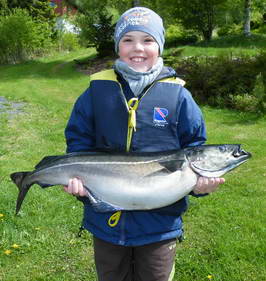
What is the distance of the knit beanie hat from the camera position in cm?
298

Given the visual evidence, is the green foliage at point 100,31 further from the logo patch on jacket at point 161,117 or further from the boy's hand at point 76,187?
the boy's hand at point 76,187

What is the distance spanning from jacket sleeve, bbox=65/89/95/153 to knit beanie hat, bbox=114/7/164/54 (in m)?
0.57

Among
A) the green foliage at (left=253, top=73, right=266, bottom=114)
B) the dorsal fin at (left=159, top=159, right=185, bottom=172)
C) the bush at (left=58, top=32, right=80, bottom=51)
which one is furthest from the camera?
the bush at (left=58, top=32, right=80, bottom=51)

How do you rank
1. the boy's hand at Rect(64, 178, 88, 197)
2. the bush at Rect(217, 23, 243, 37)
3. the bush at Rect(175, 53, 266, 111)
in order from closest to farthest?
the boy's hand at Rect(64, 178, 88, 197)
the bush at Rect(175, 53, 266, 111)
the bush at Rect(217, 23, 243, 37)

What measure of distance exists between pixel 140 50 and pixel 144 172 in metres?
0.95

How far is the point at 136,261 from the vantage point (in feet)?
10.5

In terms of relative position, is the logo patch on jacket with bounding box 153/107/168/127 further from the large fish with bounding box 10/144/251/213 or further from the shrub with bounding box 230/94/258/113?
the shrub with bounding box 230/94/258/113

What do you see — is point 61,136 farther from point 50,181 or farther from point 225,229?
point 50,181

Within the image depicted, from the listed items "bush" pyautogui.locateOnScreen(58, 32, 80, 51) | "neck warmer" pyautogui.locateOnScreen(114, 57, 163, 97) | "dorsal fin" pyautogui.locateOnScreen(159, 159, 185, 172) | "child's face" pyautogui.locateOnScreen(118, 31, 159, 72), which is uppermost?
"child's face" pyautogui.locateOnScreen(118, 31, 159, 72)

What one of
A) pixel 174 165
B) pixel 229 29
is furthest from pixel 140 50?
pixel 229 29

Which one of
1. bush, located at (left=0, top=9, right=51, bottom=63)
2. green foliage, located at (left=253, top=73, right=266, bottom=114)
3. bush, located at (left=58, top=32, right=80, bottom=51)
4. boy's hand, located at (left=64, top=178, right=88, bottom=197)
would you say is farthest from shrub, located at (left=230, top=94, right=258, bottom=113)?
bush, located at (left=58, top=32, right=80, bottom=51)

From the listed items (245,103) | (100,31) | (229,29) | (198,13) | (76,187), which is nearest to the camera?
(76,187)

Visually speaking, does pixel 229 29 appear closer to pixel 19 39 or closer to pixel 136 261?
pixel 19 39

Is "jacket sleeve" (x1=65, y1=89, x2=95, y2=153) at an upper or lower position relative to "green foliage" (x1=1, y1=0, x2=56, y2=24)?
upper
